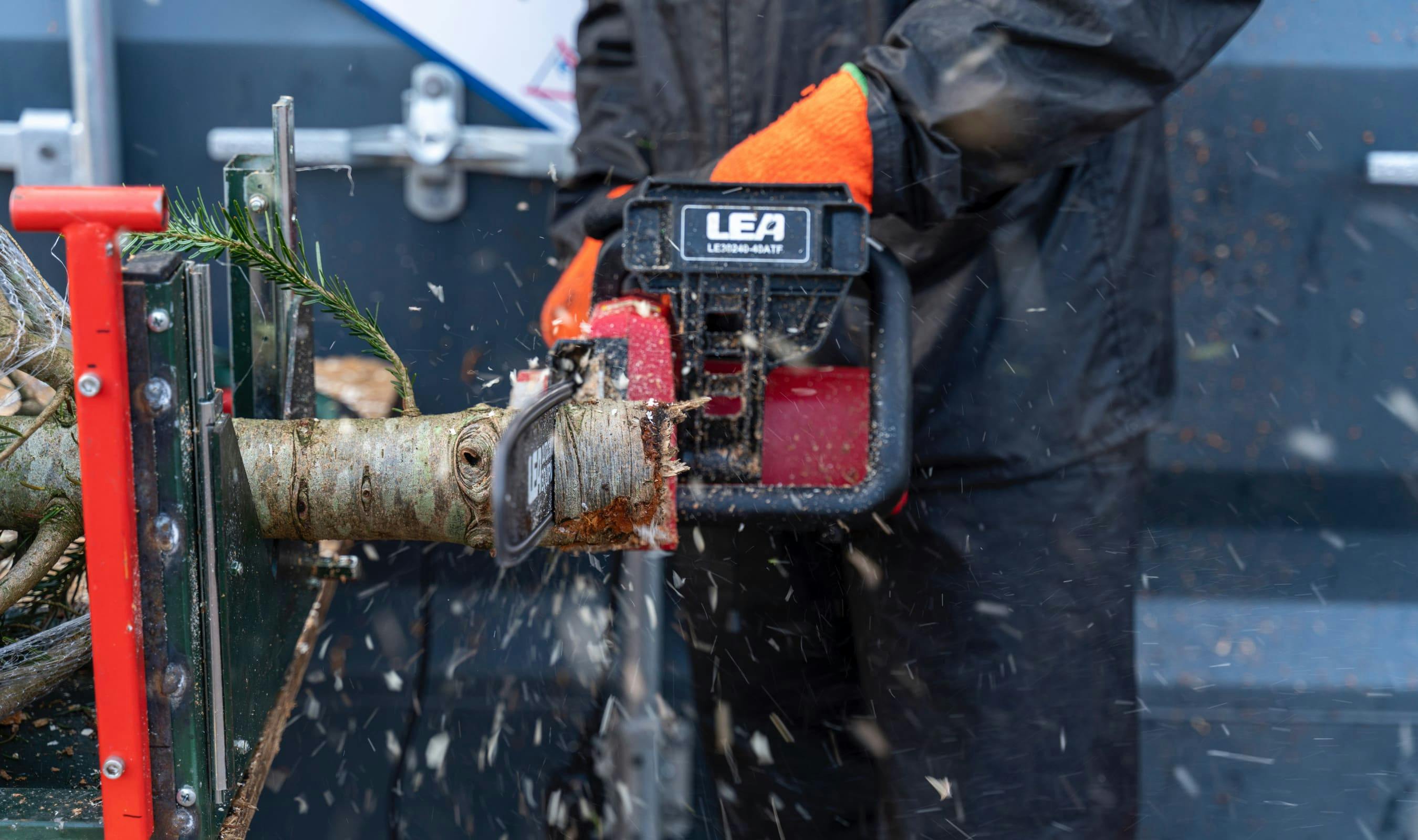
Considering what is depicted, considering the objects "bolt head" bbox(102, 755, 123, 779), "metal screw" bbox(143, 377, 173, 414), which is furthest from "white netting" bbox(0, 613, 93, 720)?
"metal screw" bbox(143, 377, 173, 414)

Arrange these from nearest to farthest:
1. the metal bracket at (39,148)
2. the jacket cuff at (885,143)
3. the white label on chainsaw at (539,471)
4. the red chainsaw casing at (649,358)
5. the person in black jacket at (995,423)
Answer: the white label on chainsaw at (539,471), the red chainsaw casing at (649,358), the jacket cuff at (885,143), the person in black jacket at (995,423), the metal bracket at (39,148)

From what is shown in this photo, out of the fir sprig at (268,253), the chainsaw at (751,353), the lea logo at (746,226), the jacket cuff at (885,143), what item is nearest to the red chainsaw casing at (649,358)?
the chainsaw at (751,353)

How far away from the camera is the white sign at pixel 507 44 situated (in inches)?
68.1

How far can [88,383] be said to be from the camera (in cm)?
78

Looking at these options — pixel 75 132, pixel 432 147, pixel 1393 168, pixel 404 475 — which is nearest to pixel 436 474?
pixel 404 475

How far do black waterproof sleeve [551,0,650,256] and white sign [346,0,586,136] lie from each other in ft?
0.31

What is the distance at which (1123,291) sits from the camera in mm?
1426

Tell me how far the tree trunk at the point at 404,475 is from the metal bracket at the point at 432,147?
826 millimetres

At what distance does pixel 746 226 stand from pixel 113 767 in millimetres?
720

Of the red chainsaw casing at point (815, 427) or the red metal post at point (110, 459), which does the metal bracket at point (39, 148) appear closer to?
the red metal post at point (110, 459)

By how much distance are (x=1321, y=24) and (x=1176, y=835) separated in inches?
53.2

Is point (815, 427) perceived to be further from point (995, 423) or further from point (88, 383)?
point (88, 383)

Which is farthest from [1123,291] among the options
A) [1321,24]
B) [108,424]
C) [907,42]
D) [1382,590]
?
[108,424]

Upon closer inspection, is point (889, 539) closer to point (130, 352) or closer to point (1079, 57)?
point (1079, 57)
